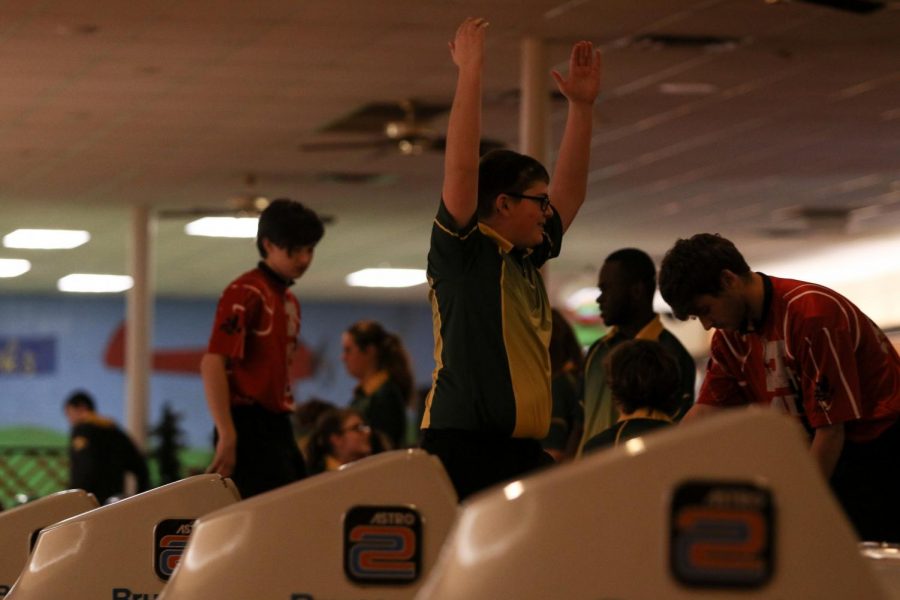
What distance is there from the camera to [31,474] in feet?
53.9

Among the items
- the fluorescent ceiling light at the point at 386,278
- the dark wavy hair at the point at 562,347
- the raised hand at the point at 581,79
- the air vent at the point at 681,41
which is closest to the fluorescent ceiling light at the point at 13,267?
the fluorescent ceiling light at the point at 386,278

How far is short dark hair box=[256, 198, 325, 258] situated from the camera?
→ 153 inches

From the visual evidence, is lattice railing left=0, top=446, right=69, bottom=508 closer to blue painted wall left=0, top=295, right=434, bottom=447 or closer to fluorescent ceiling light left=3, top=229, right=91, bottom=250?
blue painted wall left=0, top=295, right=434, bottom=447

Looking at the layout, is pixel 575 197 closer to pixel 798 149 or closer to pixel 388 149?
pixel 388 149

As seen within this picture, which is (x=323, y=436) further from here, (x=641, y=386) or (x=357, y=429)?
(x=641, y=386)

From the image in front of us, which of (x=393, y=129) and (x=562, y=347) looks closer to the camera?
(x=562, y=347)

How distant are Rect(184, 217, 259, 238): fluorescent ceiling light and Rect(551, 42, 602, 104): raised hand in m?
10.0

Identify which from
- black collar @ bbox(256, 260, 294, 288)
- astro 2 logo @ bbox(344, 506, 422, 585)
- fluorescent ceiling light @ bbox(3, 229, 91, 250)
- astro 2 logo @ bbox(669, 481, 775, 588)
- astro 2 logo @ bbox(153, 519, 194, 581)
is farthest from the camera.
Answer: fluorescent ceiling light @ bbox(3, 229, 91, 250)

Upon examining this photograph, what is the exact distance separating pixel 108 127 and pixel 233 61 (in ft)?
7.02

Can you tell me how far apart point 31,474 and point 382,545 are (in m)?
15.2

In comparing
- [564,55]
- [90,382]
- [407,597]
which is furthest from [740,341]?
[90,382]

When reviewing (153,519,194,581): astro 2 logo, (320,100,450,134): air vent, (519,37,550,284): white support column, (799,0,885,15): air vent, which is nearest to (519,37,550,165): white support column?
(519,37,550,284): white support column

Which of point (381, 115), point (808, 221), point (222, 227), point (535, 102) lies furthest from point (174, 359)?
point (535, 102)

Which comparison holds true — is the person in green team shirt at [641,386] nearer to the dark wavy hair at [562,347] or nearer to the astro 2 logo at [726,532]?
the dark wavy hair at [562,347]
